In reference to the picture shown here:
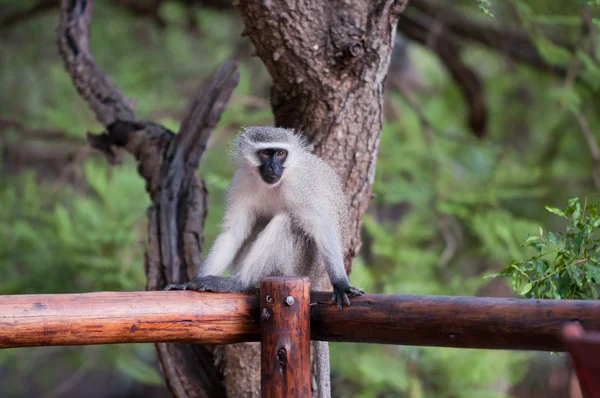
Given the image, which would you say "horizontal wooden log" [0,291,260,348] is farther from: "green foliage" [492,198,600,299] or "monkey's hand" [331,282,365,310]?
"green foliage" [492,198,600,299]

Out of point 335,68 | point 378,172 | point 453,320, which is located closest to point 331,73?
point 335,68

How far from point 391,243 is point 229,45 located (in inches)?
148

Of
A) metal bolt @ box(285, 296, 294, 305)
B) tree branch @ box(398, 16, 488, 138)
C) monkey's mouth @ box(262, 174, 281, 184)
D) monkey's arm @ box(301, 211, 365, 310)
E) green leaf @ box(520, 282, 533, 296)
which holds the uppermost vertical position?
tree branch @ box(398, 16, 488, 138)

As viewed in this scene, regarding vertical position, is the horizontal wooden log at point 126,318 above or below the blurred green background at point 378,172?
below

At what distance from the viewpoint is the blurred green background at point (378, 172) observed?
5.71 meters

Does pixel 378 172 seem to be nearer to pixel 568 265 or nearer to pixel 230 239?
pixel 230 239

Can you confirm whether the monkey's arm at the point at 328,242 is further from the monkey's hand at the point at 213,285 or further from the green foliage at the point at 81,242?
the green foliage at the point at 81,242

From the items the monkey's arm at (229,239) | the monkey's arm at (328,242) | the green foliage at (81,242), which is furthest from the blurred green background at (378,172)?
the monkey's arm at (328,242)

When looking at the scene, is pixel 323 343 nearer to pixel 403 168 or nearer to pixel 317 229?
pixel 317 229

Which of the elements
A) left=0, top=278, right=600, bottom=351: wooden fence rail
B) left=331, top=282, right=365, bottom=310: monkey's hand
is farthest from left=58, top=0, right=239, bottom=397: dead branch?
left=331, top=282, right=365, bottom=310: monkey's hand

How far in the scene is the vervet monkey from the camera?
3.20m

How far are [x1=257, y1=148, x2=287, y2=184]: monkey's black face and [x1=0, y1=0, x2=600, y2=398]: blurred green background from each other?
154 cm

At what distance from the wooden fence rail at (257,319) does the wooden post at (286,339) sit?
0.38 ft

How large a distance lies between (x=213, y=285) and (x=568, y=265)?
4.59 feet
